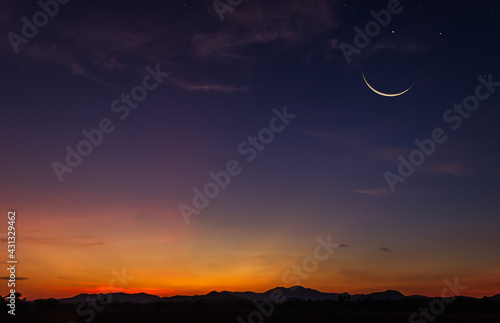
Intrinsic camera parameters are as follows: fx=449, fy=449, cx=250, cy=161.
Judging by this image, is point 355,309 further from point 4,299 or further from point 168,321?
point 4,299

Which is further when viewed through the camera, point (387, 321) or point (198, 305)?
point (198, 305)

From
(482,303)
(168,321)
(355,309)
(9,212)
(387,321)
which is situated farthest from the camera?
(355,309)

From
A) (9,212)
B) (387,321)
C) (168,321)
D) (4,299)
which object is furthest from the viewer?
(4,299)

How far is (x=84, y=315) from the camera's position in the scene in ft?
175

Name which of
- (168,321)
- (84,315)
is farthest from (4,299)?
(168,321)

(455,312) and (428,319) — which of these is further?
(455,312)

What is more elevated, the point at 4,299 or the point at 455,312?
the point at 4,299

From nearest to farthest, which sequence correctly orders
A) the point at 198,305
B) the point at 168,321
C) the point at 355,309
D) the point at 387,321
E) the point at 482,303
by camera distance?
1. the point at 387,321
2. the point at 168,321
3. the point at 482,303
4. the point at 355,309
5. the point at 198,305

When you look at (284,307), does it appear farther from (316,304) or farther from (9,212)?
(9,212)

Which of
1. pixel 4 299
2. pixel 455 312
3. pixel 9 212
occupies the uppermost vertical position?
pixel 9 212

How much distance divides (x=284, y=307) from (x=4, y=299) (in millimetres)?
38382

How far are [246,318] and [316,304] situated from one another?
19452mm

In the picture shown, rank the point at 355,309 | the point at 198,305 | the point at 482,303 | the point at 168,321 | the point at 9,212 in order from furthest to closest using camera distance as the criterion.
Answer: the point at 198,305
the point at 355,309
the point at 482,303
the point at 168,321
the point at 9,212

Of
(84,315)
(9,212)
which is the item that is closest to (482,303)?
(84,315)
